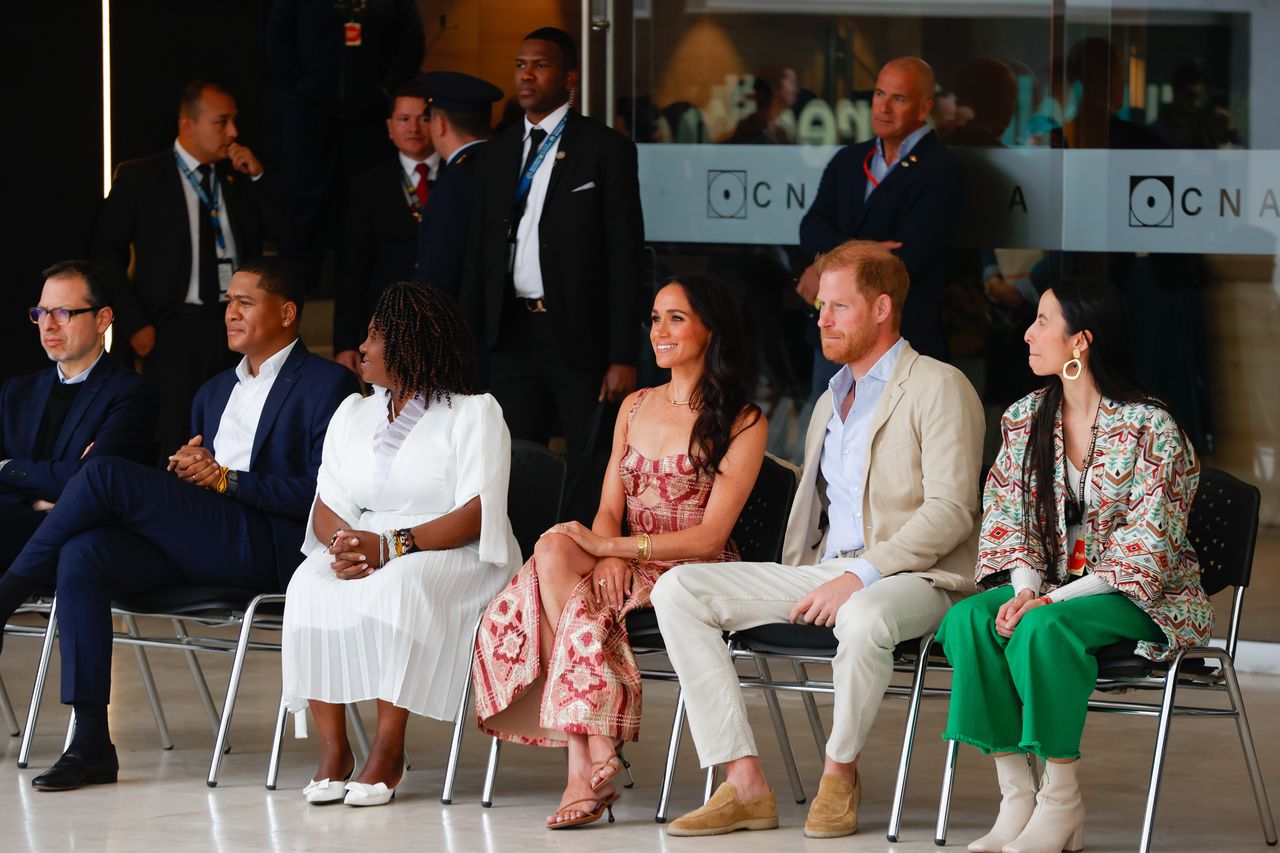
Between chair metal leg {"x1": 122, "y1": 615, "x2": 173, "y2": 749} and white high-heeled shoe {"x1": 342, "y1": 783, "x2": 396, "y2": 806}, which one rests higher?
chair metal leg {"x1": 122, "y1": 615, "x2": 173, "y2": 749}

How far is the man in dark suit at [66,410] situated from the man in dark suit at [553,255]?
4.47ft

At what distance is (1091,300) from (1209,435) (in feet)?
9.33

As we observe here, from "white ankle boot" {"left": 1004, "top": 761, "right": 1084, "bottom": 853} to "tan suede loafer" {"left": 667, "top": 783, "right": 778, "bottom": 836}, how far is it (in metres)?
0.61

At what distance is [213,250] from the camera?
26.7 ft

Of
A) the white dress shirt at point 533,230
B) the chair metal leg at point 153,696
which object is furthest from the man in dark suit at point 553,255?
the chair metal leg at point 153,696

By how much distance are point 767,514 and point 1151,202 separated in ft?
8.76

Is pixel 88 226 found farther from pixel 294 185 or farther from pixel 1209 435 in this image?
pixel 1209 435

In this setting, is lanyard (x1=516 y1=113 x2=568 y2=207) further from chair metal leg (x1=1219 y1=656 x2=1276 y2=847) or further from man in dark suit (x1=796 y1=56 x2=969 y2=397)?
chair metal leg (x1=1219 y1=656 x2=1276 y2=847)

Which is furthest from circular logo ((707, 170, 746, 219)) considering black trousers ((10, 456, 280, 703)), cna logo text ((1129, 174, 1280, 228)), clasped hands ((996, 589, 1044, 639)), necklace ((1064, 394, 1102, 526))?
clasped hands ((996, 589, 1044, 639))

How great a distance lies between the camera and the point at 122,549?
18.0ft

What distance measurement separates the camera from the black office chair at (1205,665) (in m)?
4.49

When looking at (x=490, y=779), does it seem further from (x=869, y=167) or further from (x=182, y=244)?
(x=182, y=244)

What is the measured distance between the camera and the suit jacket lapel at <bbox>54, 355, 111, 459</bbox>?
606 centimetres

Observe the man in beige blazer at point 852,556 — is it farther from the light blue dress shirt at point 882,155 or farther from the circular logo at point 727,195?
the circular logo at point 727,195
